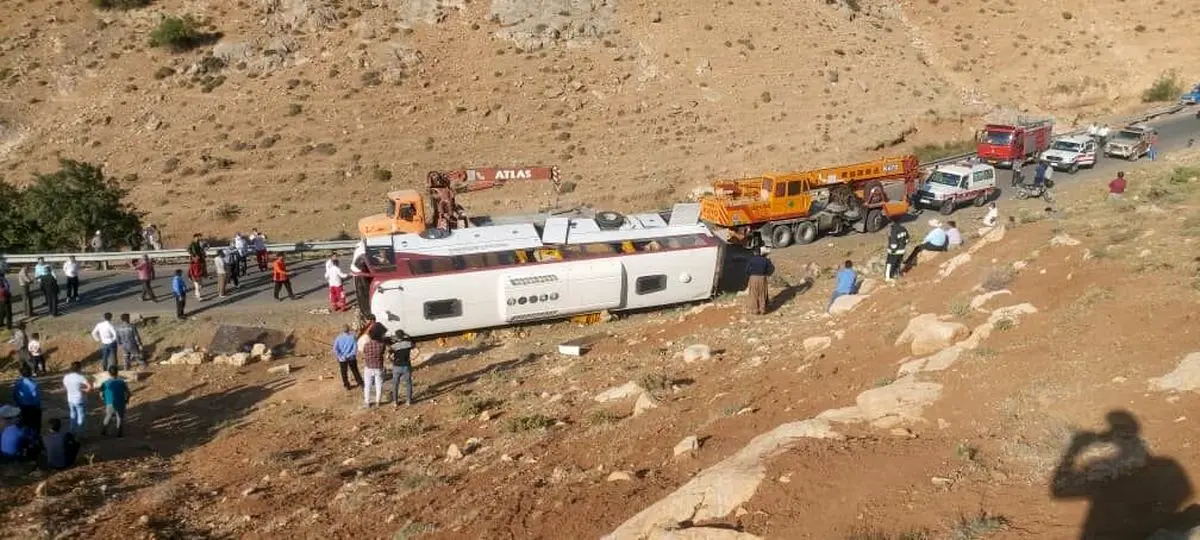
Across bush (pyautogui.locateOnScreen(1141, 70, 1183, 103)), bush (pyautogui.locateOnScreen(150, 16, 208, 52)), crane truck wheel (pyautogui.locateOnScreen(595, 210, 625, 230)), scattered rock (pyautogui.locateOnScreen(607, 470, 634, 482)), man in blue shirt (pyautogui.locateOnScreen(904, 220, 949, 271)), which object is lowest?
scattered rock (pyautogui.locateOnScreen(607, 470, 634, 482))

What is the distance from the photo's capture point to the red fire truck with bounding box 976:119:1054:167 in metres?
35.7

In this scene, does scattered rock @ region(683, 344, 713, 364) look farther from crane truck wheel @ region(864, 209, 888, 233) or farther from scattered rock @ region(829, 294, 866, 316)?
crane truck wheel @ region(864, 209, 888, 233)

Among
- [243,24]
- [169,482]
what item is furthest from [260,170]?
[169,482]

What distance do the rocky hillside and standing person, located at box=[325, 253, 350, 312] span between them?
15419 mm

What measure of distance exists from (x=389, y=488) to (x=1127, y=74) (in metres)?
56.5

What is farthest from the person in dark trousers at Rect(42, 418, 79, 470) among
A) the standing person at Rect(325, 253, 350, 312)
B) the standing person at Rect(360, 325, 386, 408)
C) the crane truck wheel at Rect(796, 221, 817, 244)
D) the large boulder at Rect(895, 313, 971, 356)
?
the crane truck wheel at Rect(796, 221, 817, 244)

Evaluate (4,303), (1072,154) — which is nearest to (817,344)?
(4,303)

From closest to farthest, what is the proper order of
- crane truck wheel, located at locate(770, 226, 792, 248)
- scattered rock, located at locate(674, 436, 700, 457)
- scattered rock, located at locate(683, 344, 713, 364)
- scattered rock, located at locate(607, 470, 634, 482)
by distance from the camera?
scattered rock, located at locate(607, 470, 634, 482) < scattered rock, located at locate(674, 436, 700, 457) < scattered rock, located at locate(683, 344, 713, 364) < crane truck wheel, located at locate(770, 226, 792, 248)

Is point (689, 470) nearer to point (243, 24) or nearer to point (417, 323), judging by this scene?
point (417, 323)

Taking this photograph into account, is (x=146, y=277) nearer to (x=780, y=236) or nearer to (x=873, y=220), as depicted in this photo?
(x=780, y=236)

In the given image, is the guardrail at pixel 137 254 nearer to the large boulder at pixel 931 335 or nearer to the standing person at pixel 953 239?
the standing person at pixel 953 239

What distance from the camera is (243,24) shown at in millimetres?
51625

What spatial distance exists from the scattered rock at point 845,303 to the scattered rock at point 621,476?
28.1ft

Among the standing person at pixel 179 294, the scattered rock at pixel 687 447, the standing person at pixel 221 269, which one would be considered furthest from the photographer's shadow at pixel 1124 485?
the standing person at pixel 221 269
